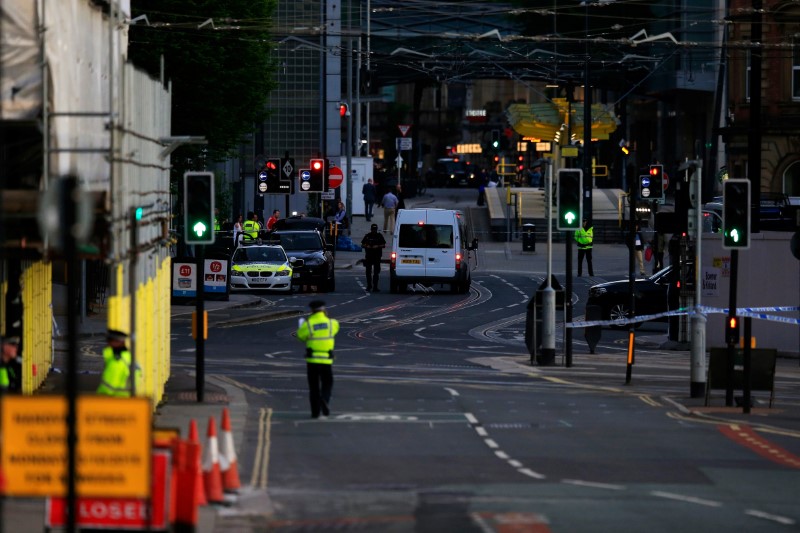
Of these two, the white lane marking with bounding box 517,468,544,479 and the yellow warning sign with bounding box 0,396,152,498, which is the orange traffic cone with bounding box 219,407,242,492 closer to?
the white lane marking with bounding box 517,468,544,479

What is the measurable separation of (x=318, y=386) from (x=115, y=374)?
6.09 m

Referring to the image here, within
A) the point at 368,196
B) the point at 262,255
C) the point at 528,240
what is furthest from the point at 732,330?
the point at 368,196

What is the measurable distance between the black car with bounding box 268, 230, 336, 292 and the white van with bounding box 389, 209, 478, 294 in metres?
1.76

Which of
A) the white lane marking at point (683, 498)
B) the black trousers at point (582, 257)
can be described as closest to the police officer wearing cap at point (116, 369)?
the white lane marking at point (683, 498)

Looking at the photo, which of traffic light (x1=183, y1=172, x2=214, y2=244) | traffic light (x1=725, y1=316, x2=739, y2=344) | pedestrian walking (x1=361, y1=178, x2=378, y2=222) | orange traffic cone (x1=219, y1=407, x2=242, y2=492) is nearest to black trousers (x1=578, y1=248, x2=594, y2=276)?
pedestrian walking (x1=361, y1=178, x2=378, y2=222)

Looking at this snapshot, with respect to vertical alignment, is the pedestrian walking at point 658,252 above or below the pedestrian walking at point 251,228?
below

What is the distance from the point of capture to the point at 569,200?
29828mm

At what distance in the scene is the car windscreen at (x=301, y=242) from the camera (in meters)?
47.4

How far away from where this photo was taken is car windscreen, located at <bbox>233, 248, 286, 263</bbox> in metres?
45.4

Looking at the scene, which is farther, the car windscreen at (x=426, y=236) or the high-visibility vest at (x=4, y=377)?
the car windscreen at (x=426, y=236)

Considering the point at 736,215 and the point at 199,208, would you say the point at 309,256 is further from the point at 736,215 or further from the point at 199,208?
the point at 736,215

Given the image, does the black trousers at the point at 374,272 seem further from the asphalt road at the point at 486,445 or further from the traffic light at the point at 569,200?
the traffic light at the point at 569,200

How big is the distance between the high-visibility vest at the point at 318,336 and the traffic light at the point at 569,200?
28.0 feet

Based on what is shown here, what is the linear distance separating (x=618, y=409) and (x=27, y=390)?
319 inches
